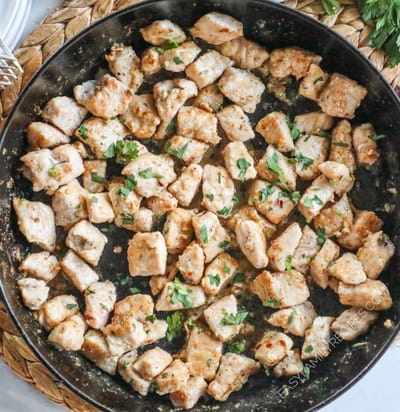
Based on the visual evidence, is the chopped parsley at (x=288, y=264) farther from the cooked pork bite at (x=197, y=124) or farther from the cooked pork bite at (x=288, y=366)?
the cooked pork bite at (x=197, y=124)

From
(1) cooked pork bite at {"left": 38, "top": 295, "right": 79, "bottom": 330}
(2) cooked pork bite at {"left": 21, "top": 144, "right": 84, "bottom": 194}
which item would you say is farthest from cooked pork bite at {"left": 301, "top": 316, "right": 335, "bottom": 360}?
(2) cooked pork bite at {"left": 21, "top": 144, "right": 84, "bottom": 194}

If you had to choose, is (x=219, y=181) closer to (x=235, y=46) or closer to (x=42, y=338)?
(x=235, y=46)

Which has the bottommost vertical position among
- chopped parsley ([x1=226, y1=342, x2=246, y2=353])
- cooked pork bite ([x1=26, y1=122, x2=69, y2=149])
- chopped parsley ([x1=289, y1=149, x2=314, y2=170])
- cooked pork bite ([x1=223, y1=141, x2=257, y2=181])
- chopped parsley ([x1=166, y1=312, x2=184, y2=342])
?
chopped parsley ([x1=166, y1=312, x2=184, y2=342])

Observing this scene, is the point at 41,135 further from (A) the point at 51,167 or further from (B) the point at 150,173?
(B) the point at 150,173

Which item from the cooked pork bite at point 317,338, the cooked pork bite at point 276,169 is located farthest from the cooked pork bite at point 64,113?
the cooked pork bite at point 317,338

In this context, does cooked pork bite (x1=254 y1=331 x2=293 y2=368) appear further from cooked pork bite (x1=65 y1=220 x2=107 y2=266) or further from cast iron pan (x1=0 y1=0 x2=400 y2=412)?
cooked pork bite (x1=65 y1=220 x2=107 y2=266)
